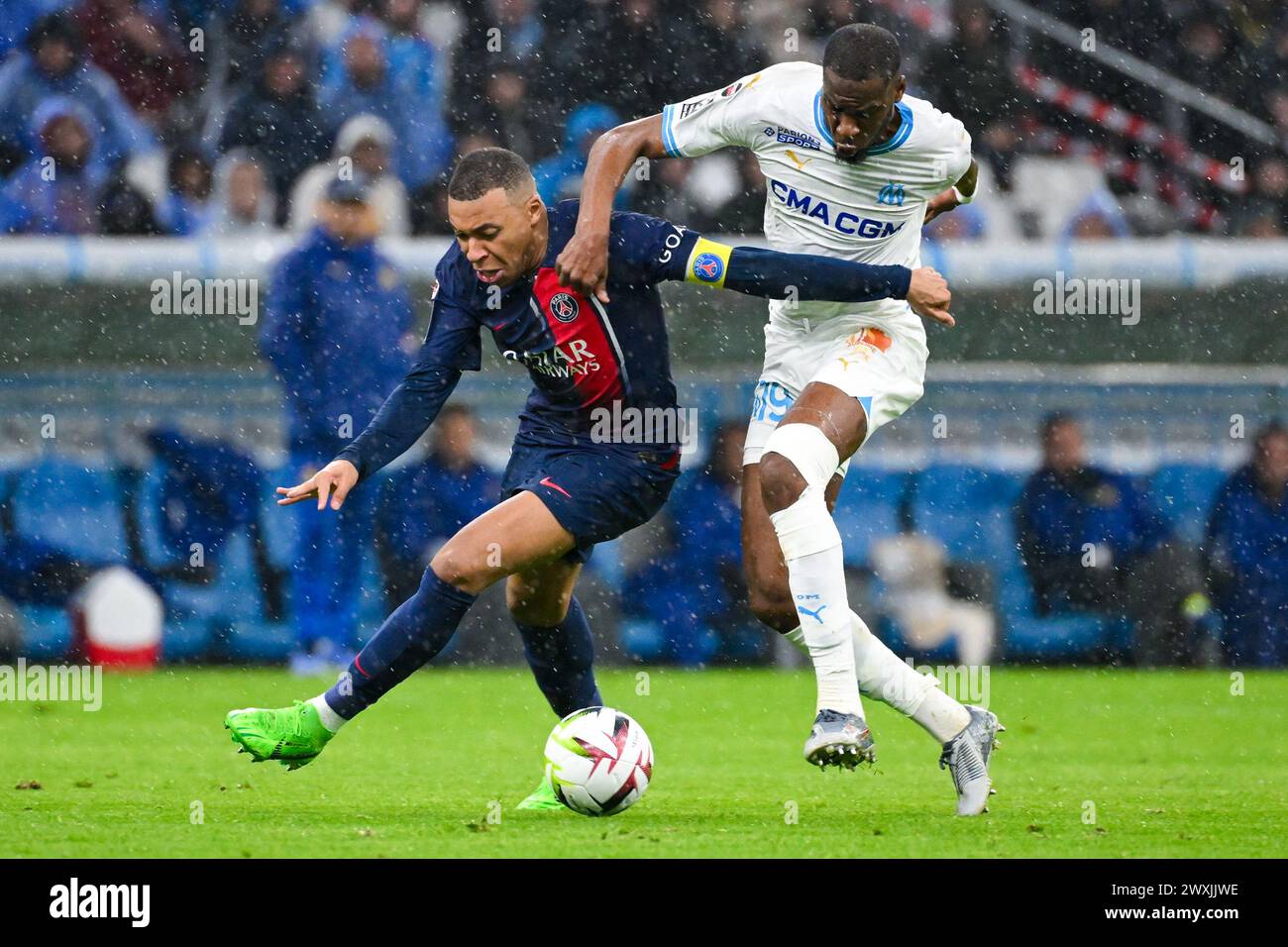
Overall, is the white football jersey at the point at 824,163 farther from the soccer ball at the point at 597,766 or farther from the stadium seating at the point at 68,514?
the stadium seating at the point at 68,514

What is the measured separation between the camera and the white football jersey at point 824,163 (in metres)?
5.72

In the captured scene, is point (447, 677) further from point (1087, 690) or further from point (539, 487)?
point (539, 487)

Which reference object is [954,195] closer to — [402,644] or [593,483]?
[593,483]

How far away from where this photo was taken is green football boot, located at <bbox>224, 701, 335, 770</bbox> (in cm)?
518

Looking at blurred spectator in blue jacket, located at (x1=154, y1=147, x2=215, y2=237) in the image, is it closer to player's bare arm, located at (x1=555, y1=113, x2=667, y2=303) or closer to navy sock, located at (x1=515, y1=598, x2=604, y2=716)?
player's bare arm, located at (x1=555, y1=113, x2=667, y2=303)

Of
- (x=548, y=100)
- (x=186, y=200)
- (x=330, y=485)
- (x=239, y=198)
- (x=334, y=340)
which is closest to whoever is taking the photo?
(x=330, y=485)

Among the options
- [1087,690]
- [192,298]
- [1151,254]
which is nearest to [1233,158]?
[1151,254]

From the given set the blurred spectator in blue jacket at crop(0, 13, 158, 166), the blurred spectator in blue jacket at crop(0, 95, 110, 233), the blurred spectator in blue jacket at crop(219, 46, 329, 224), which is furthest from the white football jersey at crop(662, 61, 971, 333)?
the blurred spectator in blue jacket at crop(0, 13, 158, 166)

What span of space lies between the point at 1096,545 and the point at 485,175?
5.45 metres

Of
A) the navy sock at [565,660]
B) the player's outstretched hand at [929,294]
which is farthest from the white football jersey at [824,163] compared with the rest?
the navy sock at [565,660]

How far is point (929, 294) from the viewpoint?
5156mm

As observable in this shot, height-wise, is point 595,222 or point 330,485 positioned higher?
point 595,222

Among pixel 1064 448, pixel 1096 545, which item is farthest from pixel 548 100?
pixel 1096 545

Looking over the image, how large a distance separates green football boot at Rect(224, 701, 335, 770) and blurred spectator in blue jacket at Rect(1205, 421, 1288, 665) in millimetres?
5951
